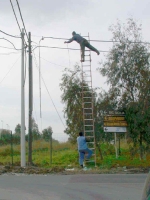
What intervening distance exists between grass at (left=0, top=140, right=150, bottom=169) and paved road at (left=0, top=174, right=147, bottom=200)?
5411mm

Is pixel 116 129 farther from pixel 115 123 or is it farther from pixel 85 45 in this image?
pixel 85 45

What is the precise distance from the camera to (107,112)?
2191 centimetres

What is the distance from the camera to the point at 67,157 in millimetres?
26141

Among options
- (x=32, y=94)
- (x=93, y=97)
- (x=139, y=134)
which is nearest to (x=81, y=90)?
(x=93, y=97)

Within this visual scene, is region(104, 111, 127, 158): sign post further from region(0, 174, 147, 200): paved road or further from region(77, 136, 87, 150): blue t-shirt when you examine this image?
region(0, 174, 147, 200): paved road

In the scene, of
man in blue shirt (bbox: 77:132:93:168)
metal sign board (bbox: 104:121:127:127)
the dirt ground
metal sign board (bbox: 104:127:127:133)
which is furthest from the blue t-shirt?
metal sign board (bbox: 104:121:127:127)

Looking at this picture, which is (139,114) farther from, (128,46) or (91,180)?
(91,180)

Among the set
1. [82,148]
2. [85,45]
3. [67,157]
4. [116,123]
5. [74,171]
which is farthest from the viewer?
[67,157]

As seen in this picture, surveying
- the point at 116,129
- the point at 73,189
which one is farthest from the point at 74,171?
the point at 73,189

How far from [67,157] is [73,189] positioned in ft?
46.0

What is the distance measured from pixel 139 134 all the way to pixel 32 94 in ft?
19.0

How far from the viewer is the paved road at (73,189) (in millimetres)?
10828

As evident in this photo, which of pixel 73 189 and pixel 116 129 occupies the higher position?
pixel 116 129

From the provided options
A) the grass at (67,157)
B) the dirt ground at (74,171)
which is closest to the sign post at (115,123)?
the grass at (67,157)
